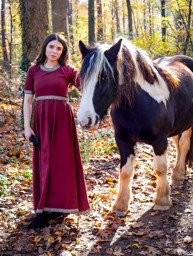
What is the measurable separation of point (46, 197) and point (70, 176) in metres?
0.35

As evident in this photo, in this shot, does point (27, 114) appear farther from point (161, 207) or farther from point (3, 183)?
point (161, 207)

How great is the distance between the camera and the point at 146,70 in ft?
12.3

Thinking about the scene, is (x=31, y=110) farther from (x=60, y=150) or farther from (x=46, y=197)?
(x=46, y=197)

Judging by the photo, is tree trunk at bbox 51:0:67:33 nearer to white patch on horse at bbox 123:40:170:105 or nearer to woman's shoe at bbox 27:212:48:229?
white patch on horse at bbox 123:40:170:105

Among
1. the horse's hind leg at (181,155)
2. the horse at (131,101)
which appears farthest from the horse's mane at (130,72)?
the horse's hind leg at (181,155)

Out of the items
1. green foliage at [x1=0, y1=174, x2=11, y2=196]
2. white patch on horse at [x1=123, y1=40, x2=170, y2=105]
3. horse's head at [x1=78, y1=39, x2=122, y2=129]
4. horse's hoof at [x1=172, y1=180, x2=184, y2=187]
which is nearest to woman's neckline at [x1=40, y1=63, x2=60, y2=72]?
horse's head at [x1=78, y1=39, x2=122, y2=129]

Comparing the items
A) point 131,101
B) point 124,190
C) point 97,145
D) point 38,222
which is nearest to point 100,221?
point 124,190

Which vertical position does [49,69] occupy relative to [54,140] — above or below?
above

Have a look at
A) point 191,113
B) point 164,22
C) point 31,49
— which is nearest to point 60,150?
point 191,113

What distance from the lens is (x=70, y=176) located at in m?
3.58

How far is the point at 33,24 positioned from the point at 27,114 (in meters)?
3.30

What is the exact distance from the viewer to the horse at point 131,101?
3.05m

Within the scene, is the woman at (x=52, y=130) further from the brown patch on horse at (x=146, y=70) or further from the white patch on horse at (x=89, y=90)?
the brown patch on horse at (x=146, y=70)

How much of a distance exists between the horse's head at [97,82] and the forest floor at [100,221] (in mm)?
361
